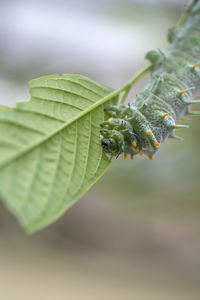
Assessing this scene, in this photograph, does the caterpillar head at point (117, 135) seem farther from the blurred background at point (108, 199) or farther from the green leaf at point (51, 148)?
the blurred background at point (108, 199)

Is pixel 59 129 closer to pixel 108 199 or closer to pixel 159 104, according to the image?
pixel 159 104

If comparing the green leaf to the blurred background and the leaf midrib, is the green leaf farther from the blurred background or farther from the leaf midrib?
Result: the blurred background

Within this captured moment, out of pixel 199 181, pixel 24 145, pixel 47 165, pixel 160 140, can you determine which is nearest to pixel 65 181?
pixel 47 165

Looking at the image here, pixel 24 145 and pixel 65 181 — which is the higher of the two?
pixel 24 145

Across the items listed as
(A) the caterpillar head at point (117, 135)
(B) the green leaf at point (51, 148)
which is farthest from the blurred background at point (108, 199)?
(B) the green leaf at point (51, 148)

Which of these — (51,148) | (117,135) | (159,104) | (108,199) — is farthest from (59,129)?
(108,199)

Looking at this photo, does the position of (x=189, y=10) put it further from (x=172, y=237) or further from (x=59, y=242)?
(x=59, y=242)

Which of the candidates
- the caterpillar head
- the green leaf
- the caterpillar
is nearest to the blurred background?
the caterpillar
